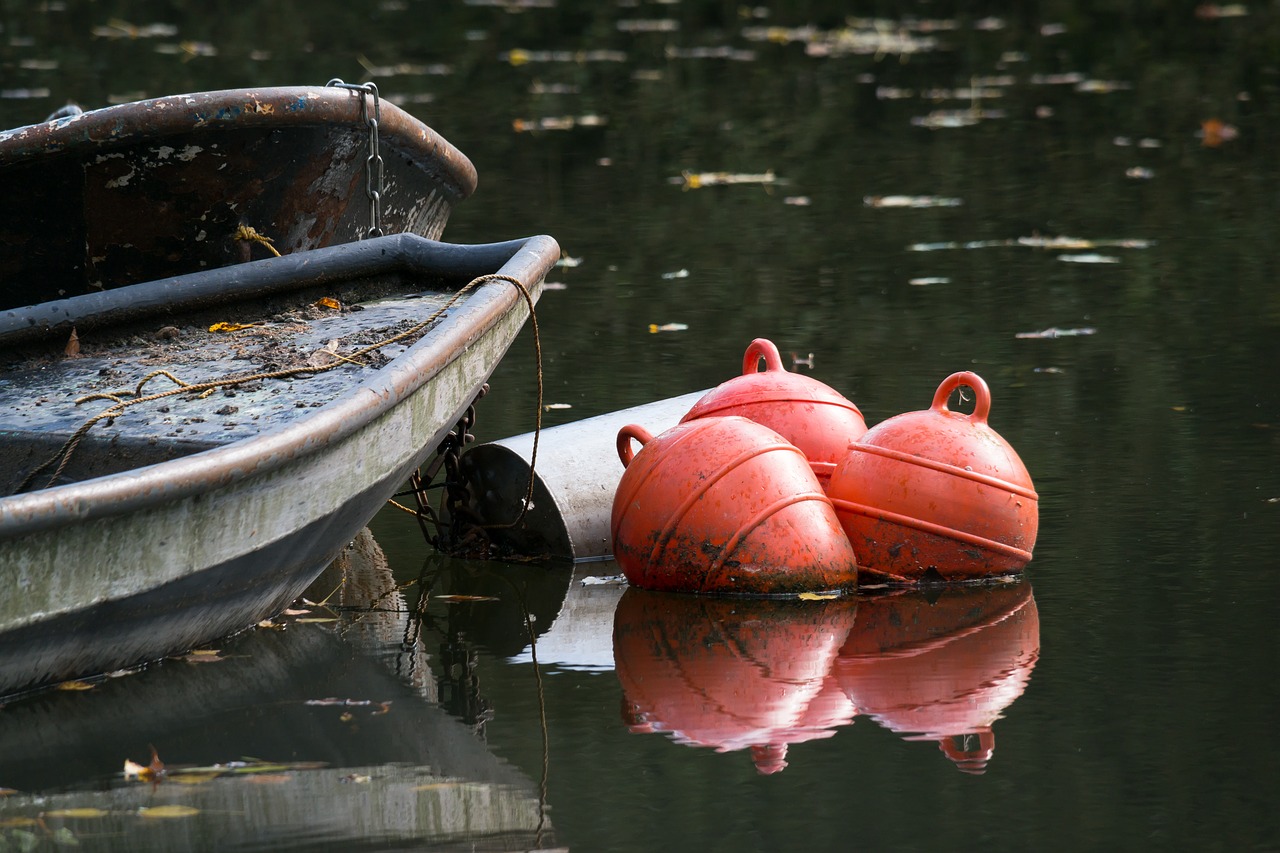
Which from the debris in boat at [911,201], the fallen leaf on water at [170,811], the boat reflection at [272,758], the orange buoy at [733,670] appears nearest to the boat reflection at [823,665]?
the orange buoy at [733,670]

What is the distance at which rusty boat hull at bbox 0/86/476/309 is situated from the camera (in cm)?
657

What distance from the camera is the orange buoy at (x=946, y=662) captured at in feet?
15.7

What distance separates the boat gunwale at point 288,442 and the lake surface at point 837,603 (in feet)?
1.97

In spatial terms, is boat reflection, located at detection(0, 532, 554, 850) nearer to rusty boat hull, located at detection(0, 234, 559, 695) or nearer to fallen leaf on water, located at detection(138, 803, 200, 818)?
fallen leaf on water, located at detection(138, 803, 200, 818)

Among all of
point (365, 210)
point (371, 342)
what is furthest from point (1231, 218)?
point (371, 342)

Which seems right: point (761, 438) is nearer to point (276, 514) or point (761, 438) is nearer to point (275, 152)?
point (276, 514)

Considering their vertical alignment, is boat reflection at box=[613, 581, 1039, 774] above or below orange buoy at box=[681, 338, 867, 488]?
below

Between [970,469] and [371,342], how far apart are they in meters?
1.95

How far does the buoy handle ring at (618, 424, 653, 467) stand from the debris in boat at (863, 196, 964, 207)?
250 inches

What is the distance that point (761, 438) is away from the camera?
582cm

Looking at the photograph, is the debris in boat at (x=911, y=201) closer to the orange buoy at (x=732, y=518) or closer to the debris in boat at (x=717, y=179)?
the debris in boat at (x=717, y=179)

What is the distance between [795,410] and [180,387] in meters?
1.89

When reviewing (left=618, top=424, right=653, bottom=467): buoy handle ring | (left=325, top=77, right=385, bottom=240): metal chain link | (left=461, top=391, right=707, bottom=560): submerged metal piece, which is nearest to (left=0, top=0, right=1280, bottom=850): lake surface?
(left=461, top=391, right=707, bottom=560): submerged metal piece

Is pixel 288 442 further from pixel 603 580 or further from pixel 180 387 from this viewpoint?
pixel 603 580
